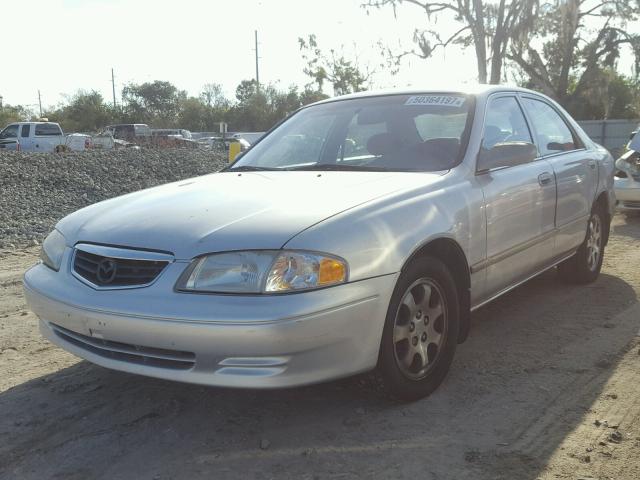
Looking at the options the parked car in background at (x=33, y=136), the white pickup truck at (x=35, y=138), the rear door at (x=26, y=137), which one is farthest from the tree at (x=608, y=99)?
the rear door at (x=26, y=137)

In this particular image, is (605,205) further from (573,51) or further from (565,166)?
(573,51)

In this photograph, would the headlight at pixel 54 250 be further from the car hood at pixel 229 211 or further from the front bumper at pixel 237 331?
the front bumper at pixel 237 331

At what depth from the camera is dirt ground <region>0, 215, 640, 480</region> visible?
8.45 ft

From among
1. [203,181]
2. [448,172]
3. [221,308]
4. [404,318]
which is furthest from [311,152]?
[221,308]

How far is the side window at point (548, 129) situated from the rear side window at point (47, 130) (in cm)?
2320

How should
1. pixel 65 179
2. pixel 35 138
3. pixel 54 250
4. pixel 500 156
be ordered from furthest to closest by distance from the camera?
pixel 35 138 → pixel 65 179 → pixel 500 156 → pixel 54 250

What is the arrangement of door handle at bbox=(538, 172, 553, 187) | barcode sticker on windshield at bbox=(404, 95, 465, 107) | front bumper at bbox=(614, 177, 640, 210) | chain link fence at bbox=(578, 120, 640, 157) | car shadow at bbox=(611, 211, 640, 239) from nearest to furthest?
barcode sticker on windshield at bbox=(404, 95, 465, 107) < door handle at bbox=(538, 172, 553, 187) < car shadow at bbox=(611, 211, 640, 239) < front bumper at bbox=(614, 177, 640, 210) < chain link fence at bbox=(578, 120, 640, 157)

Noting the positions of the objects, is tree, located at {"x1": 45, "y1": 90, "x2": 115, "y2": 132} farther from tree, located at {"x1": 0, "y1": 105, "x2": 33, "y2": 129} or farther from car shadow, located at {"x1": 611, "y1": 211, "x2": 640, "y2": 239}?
car shadow, located at {"x1": 611, "y1": 211, "x2": 640, "y2": 239}

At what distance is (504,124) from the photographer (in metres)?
4.22

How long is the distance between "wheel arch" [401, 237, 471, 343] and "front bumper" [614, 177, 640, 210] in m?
6.73

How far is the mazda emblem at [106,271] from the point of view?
2.81 metres

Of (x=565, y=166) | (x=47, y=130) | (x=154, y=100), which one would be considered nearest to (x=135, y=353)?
(x=565, y=166)

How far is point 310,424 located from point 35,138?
24.2 m

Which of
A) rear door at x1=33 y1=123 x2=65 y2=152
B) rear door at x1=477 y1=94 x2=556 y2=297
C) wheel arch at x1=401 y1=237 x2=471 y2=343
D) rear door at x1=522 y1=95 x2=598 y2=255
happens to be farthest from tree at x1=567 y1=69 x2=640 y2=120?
wheel arch at x1=401 y1=237 x2=471 y2=343
